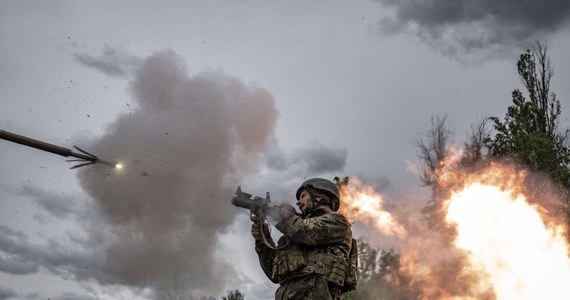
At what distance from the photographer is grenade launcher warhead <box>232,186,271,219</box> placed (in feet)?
24.9

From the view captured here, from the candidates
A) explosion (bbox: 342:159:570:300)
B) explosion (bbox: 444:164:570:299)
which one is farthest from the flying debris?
explosion (bbox: 444:164:570:299)

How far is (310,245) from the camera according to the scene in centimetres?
718

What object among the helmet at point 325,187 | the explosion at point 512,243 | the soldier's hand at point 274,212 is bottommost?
the soldier's hand at point 274,212

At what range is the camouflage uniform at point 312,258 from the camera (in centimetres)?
710

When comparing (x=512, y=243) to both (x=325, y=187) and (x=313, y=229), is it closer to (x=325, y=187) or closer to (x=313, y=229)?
(x=325, y=187)

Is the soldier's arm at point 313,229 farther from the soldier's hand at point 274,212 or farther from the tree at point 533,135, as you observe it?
the tree at point 533,135

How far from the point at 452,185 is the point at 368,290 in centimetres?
701

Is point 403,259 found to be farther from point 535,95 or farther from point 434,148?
point 535,95

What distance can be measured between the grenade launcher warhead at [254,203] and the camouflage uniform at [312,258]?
13.7 inches

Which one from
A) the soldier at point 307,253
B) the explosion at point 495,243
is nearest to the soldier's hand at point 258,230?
the soldier at point 307,253

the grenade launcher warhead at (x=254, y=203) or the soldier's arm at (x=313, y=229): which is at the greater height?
the grenade launcher warhead at (x=254, y=203)

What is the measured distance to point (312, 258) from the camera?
7.21 metres

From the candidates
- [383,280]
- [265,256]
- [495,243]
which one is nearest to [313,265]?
[265,256]

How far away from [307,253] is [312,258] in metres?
0.10
